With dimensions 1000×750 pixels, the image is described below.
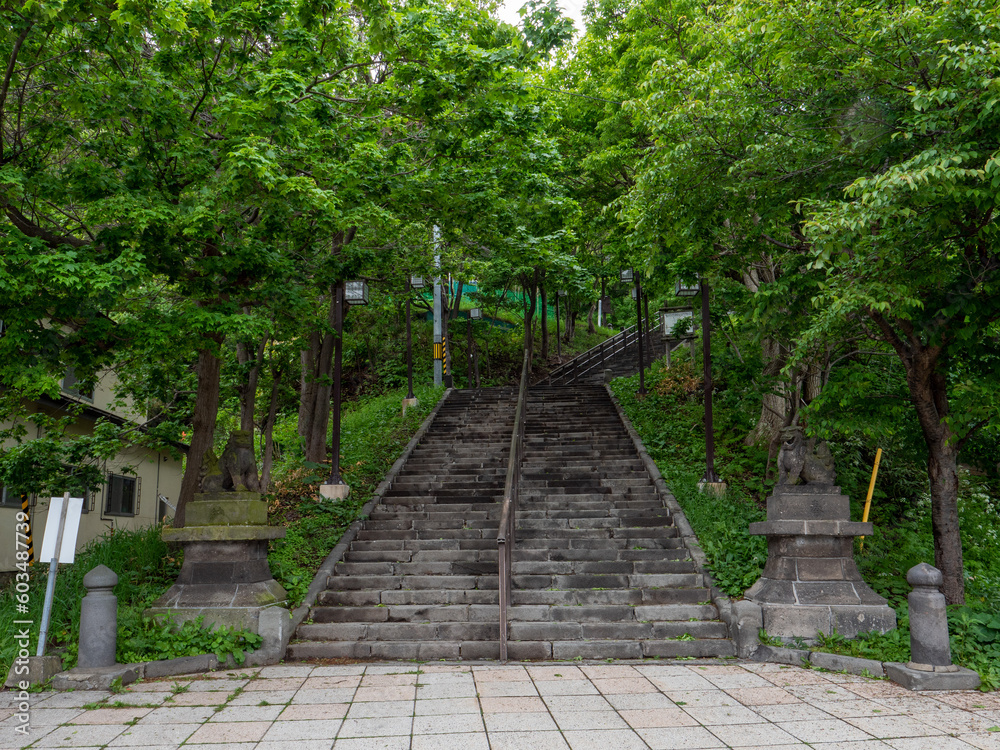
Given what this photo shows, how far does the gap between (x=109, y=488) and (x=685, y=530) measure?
49.9 ft

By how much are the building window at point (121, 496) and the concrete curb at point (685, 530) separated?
1335 centimetres

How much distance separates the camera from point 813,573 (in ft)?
25.7

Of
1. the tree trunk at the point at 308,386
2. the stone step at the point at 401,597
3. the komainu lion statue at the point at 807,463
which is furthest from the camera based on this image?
the tree trunk at the point at 308,386

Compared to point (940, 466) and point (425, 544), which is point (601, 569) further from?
point (940, 466)

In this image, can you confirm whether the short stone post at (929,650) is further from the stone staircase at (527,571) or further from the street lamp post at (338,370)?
the street lamp post at (338,370)

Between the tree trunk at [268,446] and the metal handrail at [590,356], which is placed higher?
the metal handrail at [590,356]

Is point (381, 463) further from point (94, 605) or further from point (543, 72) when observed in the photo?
point (543, 72)

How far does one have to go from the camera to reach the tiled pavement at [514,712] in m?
4.97

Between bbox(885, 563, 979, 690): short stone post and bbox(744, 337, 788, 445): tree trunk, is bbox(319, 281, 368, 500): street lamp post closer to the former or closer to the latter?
bbox(744, 337, 788, 445): tree trunk

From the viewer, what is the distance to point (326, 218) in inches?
Result: 325

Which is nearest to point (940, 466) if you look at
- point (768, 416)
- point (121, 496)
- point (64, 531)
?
point (768, 416)

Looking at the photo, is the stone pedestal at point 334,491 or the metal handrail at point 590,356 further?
the metal handrail at point 590,356

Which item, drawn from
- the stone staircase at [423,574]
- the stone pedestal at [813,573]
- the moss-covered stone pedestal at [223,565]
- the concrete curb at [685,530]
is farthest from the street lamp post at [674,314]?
the moss-covered stone pedestal at [223,565]

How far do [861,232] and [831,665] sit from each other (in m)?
4.47
